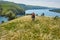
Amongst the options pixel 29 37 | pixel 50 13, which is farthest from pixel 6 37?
pixel 50 13

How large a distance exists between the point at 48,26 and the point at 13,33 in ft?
17.5

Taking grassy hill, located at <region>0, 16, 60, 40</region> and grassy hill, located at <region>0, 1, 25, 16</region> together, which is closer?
grassy hill, located at <region>0, 16, 60, 40</region>

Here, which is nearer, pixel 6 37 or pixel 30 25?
pixel 6 37

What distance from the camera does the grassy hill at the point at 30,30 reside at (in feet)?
68.8

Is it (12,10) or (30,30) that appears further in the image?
(12,10)

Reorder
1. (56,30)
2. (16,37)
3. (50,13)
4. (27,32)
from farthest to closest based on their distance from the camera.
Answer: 1. (50,13)
2. (56,30)
3. (27,32)
4. (16,37)

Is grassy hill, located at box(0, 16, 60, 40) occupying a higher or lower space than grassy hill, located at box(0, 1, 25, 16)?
higher

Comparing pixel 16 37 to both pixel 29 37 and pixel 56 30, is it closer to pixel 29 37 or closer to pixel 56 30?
pixel 29 37

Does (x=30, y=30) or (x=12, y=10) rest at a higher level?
(x=30, y=30)

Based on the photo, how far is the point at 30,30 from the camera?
23.0m

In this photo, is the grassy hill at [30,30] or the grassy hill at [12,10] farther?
the grassy hill at [12,10]

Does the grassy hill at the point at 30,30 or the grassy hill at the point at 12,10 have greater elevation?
the grassy hill at the point at 30,30

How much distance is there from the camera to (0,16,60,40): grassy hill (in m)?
21.0

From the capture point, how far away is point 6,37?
829 inches
